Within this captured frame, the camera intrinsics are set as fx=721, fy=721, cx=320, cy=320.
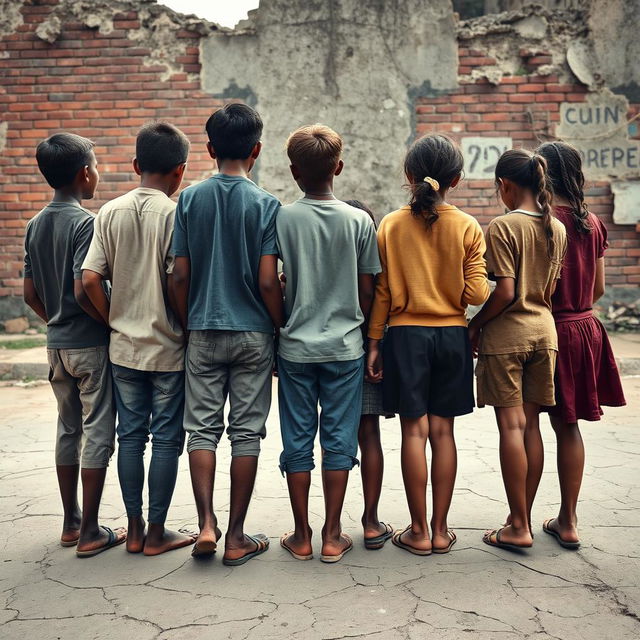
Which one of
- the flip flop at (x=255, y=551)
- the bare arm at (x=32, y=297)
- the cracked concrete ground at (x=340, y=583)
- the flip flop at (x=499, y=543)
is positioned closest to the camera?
the cracked concrete ground at (x=340, y=583)

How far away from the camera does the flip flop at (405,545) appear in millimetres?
2615

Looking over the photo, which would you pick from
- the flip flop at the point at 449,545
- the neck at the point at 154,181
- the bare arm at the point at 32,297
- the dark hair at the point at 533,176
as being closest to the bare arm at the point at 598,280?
the dark hair at the point at 533,176

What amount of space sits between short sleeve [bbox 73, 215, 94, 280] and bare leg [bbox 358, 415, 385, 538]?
1.21 meters

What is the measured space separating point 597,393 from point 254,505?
1534 millimetres

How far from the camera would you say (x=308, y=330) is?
2.60 meters

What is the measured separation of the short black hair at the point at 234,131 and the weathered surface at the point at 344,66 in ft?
16.8

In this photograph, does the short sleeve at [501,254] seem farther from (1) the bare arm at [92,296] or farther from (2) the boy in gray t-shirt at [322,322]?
(1) the bare arm at [92,296]

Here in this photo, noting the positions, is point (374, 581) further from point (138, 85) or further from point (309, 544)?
point (138, 85)

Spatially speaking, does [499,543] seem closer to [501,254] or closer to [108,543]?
[501,254]

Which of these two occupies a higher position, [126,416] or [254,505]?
[126,416]

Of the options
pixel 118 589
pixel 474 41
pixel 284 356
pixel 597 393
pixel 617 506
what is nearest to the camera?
pixel 118 589

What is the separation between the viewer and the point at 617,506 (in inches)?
123

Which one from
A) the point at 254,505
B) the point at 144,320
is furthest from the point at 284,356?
the point at 254,505

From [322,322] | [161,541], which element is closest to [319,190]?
[322,322]
